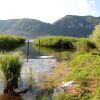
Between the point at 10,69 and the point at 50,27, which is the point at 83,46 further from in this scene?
the point at 50,27

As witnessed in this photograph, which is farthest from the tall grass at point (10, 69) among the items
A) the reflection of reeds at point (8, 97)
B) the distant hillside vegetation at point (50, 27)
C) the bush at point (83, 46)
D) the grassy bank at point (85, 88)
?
the distant hillside vegetation at point (50, 27)

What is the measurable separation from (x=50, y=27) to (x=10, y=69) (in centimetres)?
12938

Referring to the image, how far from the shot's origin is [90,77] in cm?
1364

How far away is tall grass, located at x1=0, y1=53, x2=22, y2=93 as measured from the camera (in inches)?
548

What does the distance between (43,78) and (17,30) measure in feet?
467

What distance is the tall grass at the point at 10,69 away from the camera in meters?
13.9

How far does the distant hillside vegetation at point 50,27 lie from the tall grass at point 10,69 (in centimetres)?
11653

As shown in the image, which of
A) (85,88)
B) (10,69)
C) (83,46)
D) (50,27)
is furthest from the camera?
(50,27)

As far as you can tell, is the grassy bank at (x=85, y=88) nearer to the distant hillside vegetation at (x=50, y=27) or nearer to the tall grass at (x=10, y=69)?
the tall grass at (x=10, y=69)

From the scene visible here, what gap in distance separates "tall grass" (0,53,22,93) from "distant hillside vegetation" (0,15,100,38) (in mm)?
116528

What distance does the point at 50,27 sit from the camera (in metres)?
143

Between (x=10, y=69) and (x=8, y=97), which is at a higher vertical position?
(x=10, y=69)

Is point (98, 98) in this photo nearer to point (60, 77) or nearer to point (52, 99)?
point (52, 99)

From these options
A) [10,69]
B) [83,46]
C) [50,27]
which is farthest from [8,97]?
[50,27]
